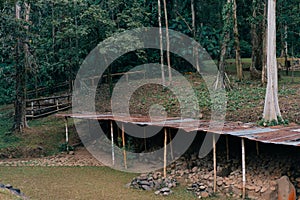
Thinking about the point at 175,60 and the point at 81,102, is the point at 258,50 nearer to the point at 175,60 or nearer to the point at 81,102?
the point at 175,60

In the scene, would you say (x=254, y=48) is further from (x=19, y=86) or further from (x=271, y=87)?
Result: (x=19, y=86)

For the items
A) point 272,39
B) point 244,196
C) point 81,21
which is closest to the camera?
point 244,196

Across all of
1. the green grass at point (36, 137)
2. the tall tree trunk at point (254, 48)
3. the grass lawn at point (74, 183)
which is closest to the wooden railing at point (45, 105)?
the green grass at point (36, 137)

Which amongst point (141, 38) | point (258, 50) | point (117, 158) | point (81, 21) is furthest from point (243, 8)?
point (117, 158)

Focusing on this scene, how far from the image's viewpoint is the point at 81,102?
22.7m

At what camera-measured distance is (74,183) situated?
12.2 metres

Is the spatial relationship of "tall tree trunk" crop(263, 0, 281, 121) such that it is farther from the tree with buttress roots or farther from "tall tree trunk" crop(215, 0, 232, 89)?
"tall tree trunk" crop(215, 0, 232, 89)

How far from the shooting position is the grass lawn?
1077 cm

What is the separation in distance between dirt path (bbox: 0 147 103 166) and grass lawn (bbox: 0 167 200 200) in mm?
726

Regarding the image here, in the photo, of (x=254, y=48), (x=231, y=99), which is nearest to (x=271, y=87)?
(x=231, y=99)

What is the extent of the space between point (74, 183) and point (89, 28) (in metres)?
10.9

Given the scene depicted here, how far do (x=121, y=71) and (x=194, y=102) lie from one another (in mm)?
8321

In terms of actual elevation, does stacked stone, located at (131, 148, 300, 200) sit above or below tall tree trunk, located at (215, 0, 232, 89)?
below

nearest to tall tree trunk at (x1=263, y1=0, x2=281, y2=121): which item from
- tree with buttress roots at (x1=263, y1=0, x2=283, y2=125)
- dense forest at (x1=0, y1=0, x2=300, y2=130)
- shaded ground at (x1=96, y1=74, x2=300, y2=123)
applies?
tree with buttress roots at (x1=263, y1=0, x2=283, y2=125)
